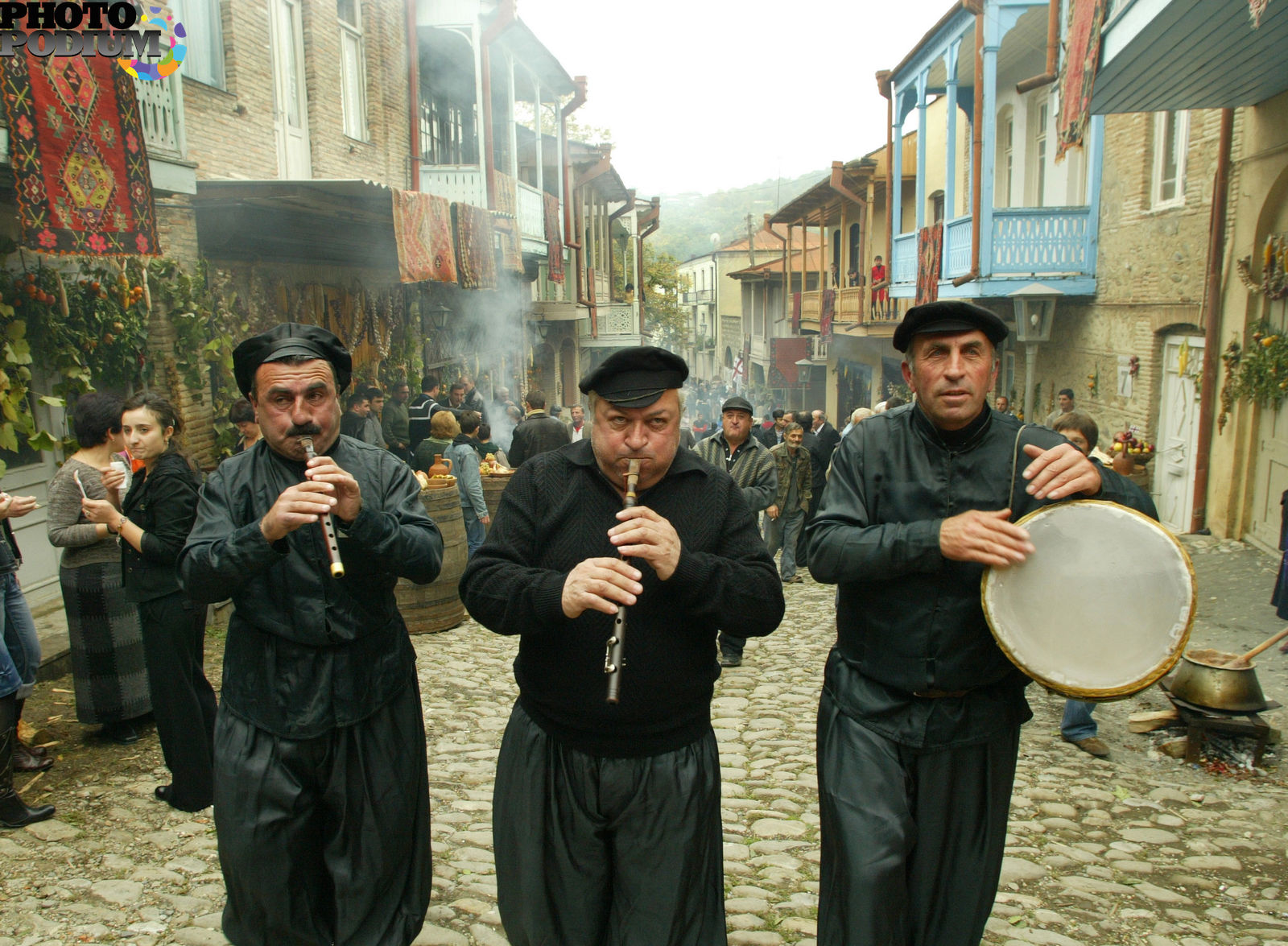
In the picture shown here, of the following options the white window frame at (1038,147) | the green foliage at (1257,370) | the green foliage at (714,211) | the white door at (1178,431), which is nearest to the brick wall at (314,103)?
the white window frame at (1038,147)

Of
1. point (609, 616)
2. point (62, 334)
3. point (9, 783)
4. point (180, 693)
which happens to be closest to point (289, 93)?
point (62, 334)

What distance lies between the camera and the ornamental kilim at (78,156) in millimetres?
5715

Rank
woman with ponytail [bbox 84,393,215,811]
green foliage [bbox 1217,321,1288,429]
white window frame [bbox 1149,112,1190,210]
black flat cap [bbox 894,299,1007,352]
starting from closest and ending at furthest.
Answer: black flat cap [bbox 894,299,1007,352] < woman with ponytail [bbox 84,393,215,811] < green foliage [bbox 1217,321,1288,429] < white window frame [bbox 1149,112,1190,210]

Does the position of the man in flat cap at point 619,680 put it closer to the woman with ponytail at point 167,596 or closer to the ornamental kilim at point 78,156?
the woman with ponytail at point 167,596

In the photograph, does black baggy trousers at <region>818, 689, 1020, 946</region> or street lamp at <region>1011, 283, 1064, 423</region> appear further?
street lamp at <region>1011, 283, 1064, 423</region>

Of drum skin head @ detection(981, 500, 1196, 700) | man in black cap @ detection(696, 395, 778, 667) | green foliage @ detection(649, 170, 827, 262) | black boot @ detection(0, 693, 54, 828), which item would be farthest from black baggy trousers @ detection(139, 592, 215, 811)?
green foliage @ detection(649, 170, 827, 262)

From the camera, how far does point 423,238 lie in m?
10.8

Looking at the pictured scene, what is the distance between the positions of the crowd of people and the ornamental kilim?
401 centimetres

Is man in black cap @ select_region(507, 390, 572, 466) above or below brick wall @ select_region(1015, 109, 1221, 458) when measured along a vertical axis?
below

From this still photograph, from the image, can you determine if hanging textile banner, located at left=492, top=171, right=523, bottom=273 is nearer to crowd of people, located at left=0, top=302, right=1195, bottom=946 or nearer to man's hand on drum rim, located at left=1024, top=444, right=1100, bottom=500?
crowd of people, located at left=0, top=302, right=1195, bottom=946

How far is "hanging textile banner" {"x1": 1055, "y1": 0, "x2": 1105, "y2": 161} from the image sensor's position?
789 cm

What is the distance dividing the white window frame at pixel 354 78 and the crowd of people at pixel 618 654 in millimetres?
12250

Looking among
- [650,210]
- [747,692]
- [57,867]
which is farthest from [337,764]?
[650,210]

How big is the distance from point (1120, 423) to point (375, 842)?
12.1 meters
